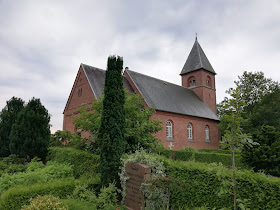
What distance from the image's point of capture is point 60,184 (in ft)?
22.4

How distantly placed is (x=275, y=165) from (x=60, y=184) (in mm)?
8021

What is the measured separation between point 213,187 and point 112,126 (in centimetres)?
408

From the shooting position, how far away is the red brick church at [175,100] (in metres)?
22.3

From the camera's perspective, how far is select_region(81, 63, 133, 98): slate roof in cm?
2106

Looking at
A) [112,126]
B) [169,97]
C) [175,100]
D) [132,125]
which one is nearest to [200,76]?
[175,100]

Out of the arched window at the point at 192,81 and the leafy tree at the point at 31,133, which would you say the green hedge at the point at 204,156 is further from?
the arched window at the point at 192,81

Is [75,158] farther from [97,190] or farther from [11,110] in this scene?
[11,110]

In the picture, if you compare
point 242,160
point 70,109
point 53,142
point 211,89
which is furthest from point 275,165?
point 211,89

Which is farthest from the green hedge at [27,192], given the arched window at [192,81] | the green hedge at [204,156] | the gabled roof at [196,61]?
the arched window at [192,81]

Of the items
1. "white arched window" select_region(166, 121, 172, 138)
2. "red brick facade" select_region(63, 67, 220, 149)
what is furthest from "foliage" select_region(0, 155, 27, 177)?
"white arched window" select_region(166, 121, 172, 138)

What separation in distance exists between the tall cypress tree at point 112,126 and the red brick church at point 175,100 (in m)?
10.8

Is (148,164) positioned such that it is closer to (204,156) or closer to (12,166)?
(12,166)

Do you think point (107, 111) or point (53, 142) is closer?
point (107, 111)

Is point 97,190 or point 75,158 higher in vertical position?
point 75,158
